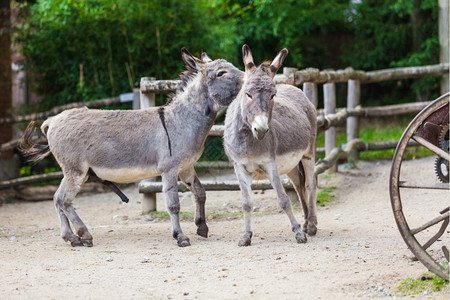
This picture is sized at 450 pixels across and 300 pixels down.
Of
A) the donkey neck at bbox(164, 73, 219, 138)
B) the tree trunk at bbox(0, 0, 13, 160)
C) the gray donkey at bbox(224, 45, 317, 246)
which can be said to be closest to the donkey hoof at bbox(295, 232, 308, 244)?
the gray donkey at bbox(224, 45, 317, 246)

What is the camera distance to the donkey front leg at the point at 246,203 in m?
5.91

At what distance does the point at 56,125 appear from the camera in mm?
6574

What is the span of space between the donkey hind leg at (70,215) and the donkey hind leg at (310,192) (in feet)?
7.18

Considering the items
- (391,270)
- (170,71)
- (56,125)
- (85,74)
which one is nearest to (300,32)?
(170,71)

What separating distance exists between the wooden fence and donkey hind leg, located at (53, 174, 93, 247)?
5.58 feet

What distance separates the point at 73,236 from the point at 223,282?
7.32 feet

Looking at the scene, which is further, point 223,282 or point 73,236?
point 73,236

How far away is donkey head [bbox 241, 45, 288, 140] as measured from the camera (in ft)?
17.9

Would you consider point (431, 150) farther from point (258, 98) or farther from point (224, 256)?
point (224, 256)

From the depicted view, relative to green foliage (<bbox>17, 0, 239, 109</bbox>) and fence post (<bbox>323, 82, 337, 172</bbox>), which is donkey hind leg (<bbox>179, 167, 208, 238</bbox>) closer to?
fence post (<bbox>323, 82, 337, 172</bbox>)

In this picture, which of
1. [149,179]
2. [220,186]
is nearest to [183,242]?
[220,186]

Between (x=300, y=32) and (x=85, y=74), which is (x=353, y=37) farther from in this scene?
(x=85, y=74)

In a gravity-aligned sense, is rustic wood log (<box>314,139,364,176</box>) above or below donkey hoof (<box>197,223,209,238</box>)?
above

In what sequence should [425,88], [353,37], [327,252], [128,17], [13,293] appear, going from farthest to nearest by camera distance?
[353,37]
[425,88]
[128,17]
[327,252]
[13,293]
